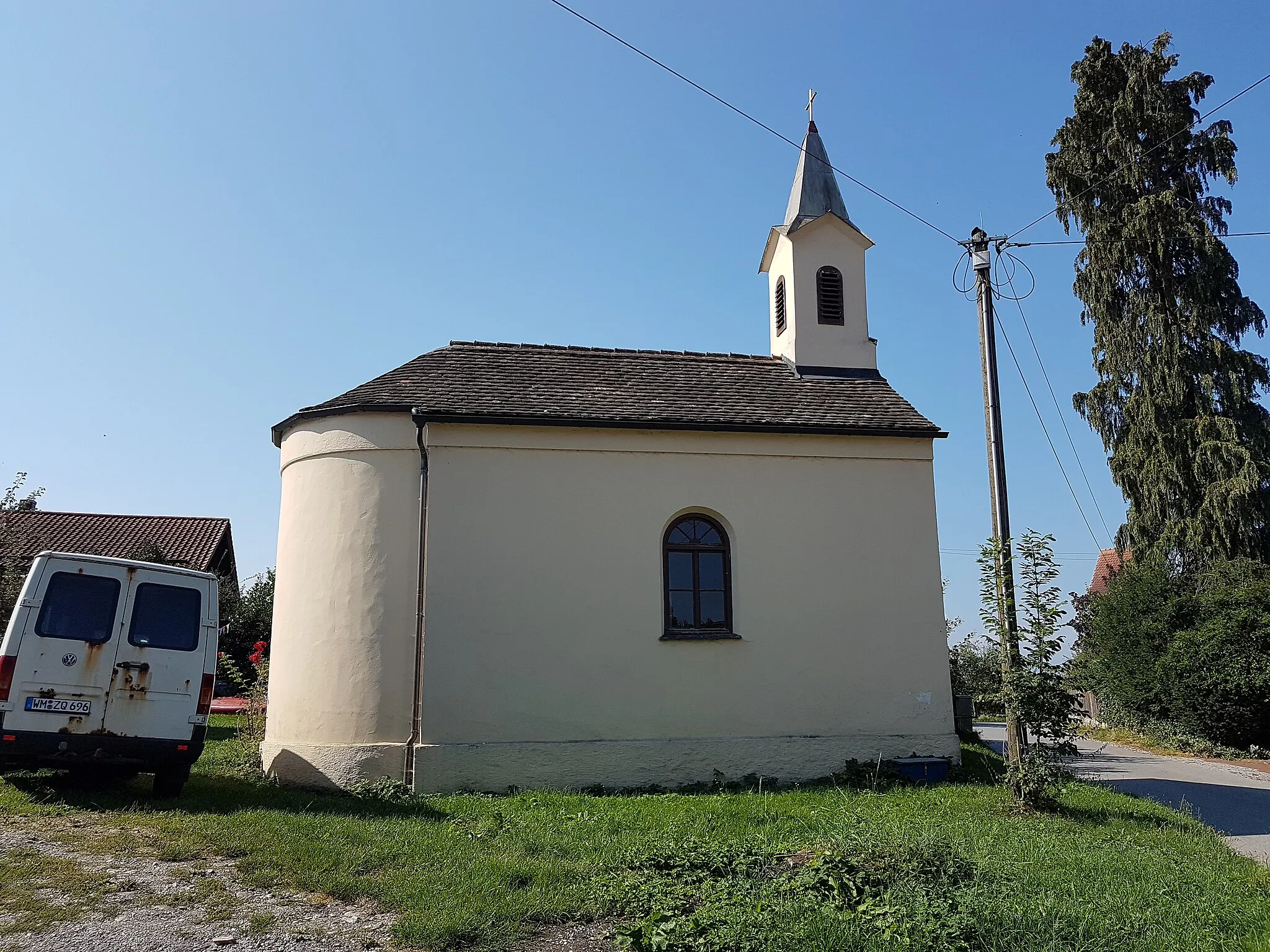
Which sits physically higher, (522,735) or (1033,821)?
(522,735)

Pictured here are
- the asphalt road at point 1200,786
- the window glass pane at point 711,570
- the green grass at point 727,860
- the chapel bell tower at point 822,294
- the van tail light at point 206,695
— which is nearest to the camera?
the green grass at point 727,860

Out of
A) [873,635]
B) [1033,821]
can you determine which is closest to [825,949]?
[1033,821]

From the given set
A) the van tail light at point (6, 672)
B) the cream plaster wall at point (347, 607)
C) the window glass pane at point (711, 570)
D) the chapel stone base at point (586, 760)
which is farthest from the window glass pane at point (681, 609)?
the van tail light at point (6, 672)

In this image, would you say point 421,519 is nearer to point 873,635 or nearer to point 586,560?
point 586,560

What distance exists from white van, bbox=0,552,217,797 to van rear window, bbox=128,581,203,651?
1 centimetres

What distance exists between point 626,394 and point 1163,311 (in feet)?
61.1

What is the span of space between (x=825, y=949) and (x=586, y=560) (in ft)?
26.3

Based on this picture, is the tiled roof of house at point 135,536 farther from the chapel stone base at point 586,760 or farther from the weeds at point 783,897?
the weeds at point 783,897

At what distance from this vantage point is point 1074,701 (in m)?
10.6

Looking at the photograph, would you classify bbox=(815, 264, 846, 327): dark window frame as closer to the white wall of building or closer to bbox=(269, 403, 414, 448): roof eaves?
the white wall of building

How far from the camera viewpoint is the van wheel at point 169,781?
992 centimetres

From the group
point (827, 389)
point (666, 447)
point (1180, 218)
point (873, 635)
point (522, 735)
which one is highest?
point (1180, 218)

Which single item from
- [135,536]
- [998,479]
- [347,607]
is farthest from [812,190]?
[135,536]

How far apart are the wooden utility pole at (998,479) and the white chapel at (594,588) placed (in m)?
2.37
